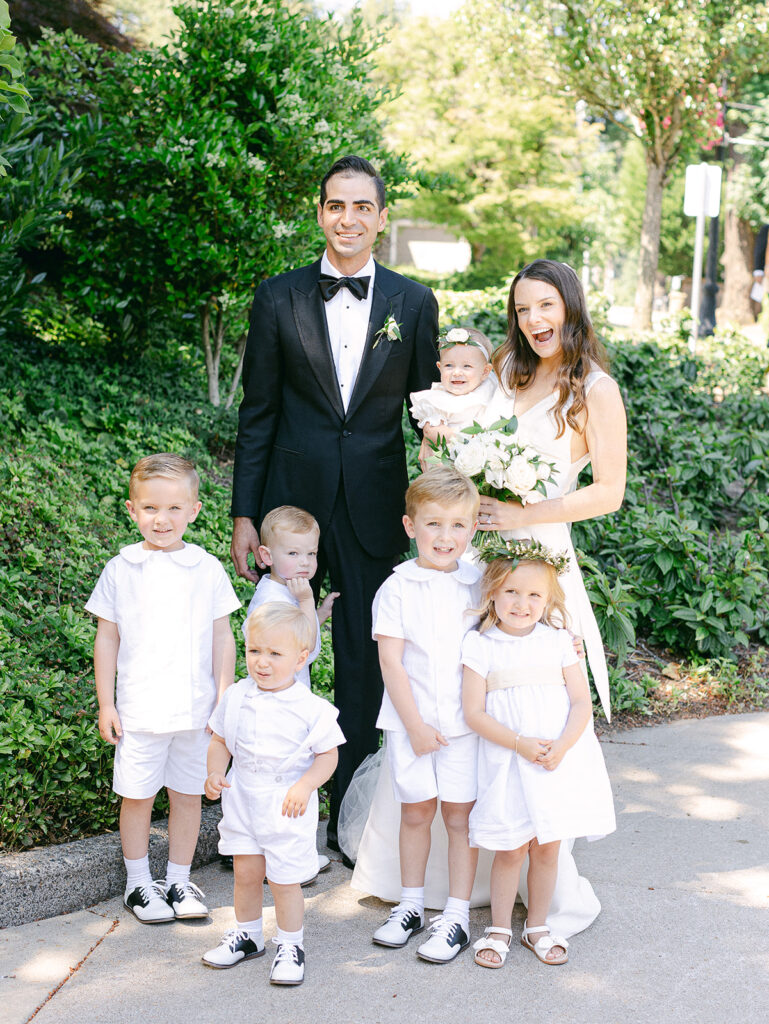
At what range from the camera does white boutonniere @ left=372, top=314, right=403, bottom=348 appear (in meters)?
3.62

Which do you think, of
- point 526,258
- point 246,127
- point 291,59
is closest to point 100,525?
point 246,127

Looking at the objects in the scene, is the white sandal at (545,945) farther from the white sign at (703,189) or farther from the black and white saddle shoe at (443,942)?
the white sign at (703,189)

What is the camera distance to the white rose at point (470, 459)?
10.3 feet

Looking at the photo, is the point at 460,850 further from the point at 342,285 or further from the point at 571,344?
the point at 342,285

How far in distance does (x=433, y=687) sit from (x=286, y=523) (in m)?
0.76

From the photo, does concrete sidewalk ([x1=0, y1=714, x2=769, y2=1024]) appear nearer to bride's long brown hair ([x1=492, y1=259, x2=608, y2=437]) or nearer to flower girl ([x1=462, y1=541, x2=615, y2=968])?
flower girl ([x1=462, y1=541, x2=615, y2=968])

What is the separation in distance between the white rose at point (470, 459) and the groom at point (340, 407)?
2.02ft

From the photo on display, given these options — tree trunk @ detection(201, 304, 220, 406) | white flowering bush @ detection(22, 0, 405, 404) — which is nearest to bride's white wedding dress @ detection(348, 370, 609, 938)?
white flowering bush @ detection(22, 0, 405, 404)

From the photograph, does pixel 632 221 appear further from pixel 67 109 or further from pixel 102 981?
pixel 102 981

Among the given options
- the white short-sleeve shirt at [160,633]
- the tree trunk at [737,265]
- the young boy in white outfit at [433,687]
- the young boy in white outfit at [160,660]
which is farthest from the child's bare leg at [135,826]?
the tree trunk at [737,265]

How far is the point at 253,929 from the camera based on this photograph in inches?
122

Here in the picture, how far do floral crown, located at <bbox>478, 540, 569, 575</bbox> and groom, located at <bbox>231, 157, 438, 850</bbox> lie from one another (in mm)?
623

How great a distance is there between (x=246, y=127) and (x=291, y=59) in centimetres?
59

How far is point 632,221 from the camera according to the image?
4056 centimetres
